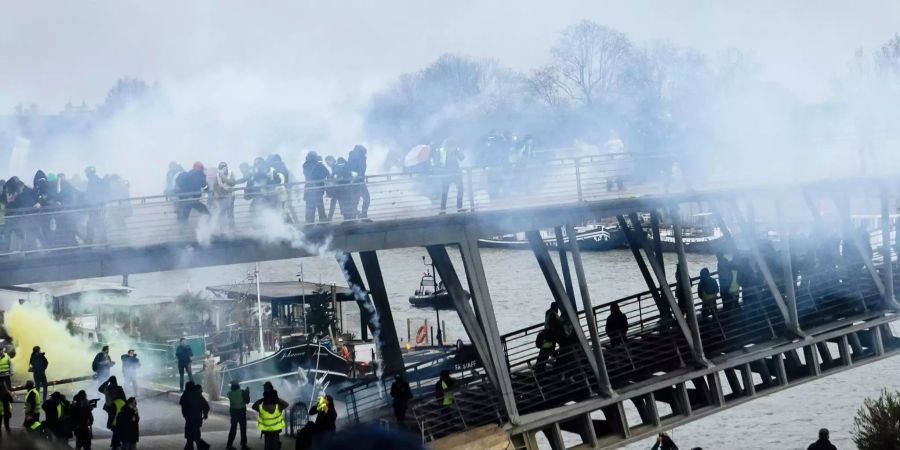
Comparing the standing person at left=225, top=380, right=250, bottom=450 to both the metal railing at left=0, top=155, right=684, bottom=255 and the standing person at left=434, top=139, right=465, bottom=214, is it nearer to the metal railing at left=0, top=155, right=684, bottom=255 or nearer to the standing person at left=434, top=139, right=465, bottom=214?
the metal railing at left=0, top=155, right=684, bottom=255

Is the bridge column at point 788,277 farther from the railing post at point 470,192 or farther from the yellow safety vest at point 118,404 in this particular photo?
the yellow safety vest at point 118,404

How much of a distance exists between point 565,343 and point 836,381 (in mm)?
23733

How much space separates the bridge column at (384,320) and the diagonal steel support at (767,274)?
734 cm

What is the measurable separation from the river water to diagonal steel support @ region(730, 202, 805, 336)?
39.3 feet

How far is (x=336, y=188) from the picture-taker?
1644 centimetres

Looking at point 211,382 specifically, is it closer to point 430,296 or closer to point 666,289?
point 666,289

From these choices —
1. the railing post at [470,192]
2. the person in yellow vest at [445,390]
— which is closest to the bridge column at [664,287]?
the railing post at [470,192]

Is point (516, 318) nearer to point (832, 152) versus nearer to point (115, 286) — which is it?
point (115, 286)

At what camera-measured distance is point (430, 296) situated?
1933 inches

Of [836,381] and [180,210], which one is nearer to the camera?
[180,210]

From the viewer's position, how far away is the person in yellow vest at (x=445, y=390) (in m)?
16.5

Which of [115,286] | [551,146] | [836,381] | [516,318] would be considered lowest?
[836,381]

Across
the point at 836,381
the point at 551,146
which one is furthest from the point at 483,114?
the point at 836,381

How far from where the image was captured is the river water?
3256 centimetres
